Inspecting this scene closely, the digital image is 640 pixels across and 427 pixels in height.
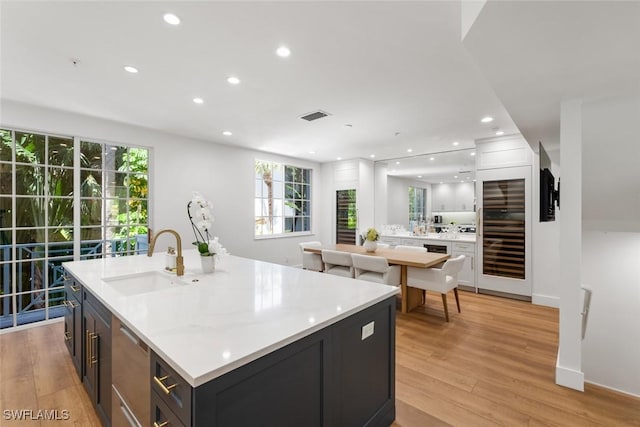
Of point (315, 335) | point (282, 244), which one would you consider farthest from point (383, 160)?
point (315, 335)

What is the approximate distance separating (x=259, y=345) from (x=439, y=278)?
9.75 ft

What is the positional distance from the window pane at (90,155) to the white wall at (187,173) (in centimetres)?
17

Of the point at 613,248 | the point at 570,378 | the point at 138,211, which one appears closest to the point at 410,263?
the point at 570,378

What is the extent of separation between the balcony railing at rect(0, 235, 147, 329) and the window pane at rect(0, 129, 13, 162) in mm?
1043

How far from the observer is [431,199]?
6.49 metres

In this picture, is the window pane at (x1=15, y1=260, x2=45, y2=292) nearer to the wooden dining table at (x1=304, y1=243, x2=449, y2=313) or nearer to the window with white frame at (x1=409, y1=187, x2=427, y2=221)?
the wooden dining table at (x1=304, y1=243, x2=449, y2=313)

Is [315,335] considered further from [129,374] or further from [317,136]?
[317,136]

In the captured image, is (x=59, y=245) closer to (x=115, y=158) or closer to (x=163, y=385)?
(x=115, y=158)

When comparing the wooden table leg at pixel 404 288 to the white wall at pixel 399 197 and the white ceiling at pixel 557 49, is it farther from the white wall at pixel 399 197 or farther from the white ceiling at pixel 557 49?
the white wall at pixel 399 197

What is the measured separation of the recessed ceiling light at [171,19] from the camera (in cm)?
181

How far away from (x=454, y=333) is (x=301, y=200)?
14.7 ft

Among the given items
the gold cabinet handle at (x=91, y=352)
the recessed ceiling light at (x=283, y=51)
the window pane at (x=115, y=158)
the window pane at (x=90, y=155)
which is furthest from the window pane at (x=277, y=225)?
the gold cabinet handle at (x=91, y=352)

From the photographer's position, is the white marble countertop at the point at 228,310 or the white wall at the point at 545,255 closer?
the white marble countertop at the point at 228,310

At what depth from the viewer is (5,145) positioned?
A: 3.35 metres
